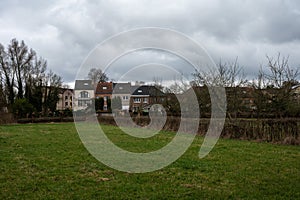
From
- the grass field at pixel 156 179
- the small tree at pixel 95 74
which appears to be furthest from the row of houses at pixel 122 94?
the grass field at pixel 156 179

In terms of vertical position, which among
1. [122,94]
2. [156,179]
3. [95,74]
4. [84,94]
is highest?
[95,74]

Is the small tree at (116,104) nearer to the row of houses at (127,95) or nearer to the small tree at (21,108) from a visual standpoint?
the row of houses at (127,95)

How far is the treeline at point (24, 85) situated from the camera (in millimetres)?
34844

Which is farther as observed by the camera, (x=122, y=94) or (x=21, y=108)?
(x=122, y=94)

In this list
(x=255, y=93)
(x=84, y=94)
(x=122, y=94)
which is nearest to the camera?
(x=255, y=93)

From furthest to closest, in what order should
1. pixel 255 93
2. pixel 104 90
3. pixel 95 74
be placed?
pixel 104 90
pixel 95 74
pixel 255 93

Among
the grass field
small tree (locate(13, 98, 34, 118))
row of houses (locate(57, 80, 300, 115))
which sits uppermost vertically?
row of houses (locate(57, 80, 300, 115))

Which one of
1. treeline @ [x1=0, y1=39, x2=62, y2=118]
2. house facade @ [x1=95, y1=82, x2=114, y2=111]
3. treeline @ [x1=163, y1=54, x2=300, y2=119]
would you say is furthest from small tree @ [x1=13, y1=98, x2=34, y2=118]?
treeline @ [x1=163, y1=54, x2=300, y2=119]

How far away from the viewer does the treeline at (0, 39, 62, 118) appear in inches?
1372

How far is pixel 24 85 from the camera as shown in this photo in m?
38.7

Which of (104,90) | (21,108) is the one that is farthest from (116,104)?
(104,90)

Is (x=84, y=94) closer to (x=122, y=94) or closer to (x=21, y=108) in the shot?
(x=122, y=94)

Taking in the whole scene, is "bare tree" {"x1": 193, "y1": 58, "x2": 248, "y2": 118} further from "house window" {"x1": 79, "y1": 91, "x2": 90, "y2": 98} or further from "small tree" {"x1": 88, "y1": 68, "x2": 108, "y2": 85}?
"house window" {"x1": 79, "y1": 91, "x2": 90, "y2": 98}

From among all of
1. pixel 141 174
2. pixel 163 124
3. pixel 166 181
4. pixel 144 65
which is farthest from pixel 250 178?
pixel 163 124
